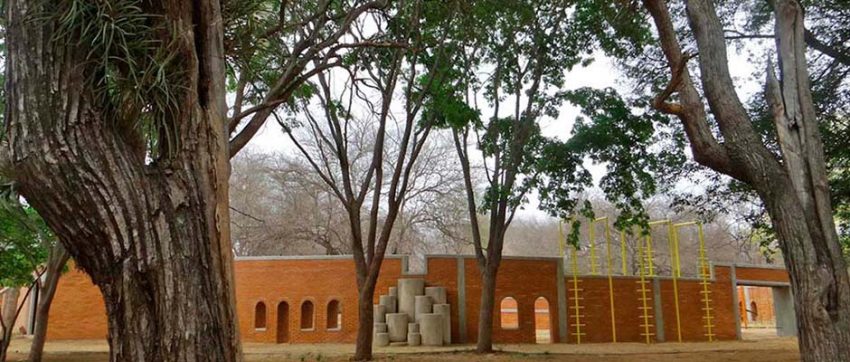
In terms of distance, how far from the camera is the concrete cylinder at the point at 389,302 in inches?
776

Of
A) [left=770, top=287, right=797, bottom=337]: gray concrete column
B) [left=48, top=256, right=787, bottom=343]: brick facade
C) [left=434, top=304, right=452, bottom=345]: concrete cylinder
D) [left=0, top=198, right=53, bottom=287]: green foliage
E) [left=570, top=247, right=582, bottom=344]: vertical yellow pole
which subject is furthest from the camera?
[left=770, top=287, right=797, bottom=337]: gray concrete column

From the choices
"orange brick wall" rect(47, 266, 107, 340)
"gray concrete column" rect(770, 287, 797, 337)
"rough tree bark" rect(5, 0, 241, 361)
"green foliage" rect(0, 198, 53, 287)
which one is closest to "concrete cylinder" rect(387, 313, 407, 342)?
"green foliage" rect(0, 198, 53, 287)

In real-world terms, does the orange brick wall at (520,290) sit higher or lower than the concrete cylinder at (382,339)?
higher

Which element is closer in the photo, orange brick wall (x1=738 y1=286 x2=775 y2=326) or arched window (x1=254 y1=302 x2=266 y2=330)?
arched window (x1=254 y1=302 x2=266 y2=330)

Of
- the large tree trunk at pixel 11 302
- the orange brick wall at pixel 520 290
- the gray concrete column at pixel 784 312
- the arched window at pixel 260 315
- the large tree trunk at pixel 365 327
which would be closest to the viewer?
the large tree trunk at pixel 365 327

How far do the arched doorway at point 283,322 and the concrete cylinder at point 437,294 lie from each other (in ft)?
15.9

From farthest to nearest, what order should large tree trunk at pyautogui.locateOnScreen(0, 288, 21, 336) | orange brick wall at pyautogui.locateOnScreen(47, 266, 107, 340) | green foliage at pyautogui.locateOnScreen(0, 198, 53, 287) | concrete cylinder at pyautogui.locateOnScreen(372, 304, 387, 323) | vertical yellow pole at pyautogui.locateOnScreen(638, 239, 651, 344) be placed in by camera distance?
orange brick wall at pyautogui.locateOnScreen(47, 266, 107, 340) < vertical yellow pole at pyautogui.locateOnScreen(638, 239, 651, 344) < concrete cylinder at pyautogui.locateOnScreen(372, 304, 387, 323) < large tree trunk at pyautogui.locateOnScreen(0, 288, 21, 336) < green foliage at pyautogui.locateOnScreen(0, 198, 53, 287)

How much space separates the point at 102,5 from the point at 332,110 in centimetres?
1163

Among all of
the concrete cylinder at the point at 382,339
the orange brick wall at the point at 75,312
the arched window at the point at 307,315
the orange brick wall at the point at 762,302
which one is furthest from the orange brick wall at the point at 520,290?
the orange brick wall at the point at 762,302

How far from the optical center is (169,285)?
206 centimetres

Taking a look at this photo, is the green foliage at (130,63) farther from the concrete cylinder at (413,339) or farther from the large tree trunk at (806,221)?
the concrete cylinder at (413,339)

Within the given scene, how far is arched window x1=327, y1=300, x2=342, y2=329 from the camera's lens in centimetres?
2075

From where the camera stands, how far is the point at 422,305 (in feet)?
63.2

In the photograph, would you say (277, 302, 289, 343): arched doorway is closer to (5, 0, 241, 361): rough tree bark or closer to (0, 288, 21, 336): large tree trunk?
(0, 288, 21, 336): large tree trunk
